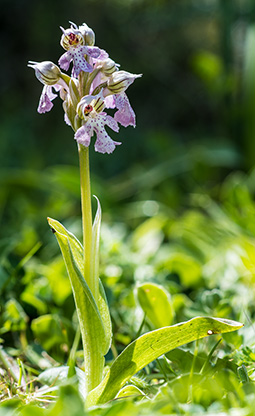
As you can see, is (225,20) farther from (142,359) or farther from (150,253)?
(142,359)

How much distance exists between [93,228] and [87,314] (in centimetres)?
12

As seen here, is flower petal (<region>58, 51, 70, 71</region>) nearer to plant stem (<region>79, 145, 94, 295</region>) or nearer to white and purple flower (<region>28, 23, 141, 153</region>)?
white and purple flower (<region>28, 23, 141, 153</region>)

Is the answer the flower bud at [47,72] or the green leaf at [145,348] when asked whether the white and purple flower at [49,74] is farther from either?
the green leaf at [145,348]

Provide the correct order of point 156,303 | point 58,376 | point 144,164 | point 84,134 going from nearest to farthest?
point 84,134 < point 58,376 < point 156,303 < point 144,164

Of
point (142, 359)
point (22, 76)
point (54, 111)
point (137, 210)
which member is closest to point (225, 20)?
point (137, 210)

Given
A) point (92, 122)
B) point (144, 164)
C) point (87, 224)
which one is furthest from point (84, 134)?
point (144, 164)

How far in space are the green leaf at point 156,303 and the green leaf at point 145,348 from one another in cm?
20

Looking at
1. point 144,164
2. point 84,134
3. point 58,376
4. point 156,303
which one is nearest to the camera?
point 84,134

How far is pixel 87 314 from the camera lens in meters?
0.62

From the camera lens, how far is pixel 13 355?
84cm

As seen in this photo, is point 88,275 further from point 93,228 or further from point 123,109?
point 123,109

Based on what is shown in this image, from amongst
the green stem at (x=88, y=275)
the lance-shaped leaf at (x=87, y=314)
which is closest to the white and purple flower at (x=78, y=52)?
the green stem at (x=88, y=275)

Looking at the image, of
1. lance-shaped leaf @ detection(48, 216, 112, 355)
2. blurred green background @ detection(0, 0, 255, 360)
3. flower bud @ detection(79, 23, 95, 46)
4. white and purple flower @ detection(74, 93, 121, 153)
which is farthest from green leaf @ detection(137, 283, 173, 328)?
flower bud @ detection(79, 23, 95, 46)

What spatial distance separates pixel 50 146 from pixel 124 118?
1.89 metres
